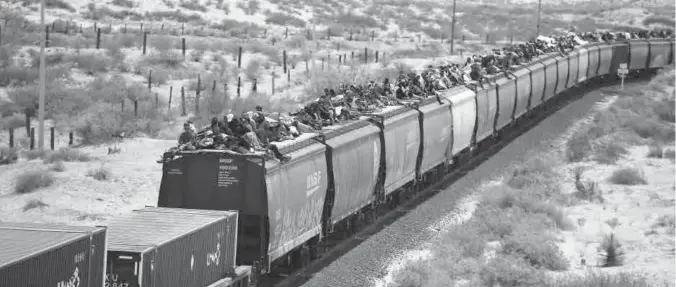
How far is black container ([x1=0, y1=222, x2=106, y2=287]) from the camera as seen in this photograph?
1109 cm

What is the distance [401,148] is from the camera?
86.9 ft

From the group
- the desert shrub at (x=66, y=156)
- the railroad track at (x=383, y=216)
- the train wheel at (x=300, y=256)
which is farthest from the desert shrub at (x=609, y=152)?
the train wheel at (x=300, y=256)

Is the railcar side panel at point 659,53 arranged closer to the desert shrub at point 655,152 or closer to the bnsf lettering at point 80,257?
the desert shrub at point 655,152

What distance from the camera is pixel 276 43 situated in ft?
227

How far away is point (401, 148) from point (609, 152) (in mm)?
13292

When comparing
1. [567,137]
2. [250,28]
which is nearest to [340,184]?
[567,137]

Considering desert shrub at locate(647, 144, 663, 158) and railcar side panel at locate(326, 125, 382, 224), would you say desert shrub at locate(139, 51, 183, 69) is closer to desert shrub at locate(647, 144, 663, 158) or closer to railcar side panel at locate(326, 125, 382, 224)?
desert shrub at locate(647, 144, 663, 158)

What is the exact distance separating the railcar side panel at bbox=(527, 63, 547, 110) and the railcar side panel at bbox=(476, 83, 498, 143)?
6874mm

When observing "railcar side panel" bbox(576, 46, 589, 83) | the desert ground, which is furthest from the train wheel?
"railcar side panel" bbox(576, 46, 589, 83)

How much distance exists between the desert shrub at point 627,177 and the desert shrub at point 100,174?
1472cm

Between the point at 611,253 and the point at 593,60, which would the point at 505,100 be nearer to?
the point at 611,253

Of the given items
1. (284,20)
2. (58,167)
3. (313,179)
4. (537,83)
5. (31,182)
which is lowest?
(58,167)

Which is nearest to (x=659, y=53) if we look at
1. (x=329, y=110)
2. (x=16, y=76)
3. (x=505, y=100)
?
(x=505, y=100)

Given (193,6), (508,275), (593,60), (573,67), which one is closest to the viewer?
(508,275)
